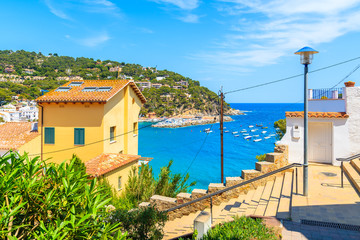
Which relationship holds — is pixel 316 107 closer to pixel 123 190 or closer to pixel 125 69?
pixel 123 190

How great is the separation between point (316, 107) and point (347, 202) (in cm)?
721

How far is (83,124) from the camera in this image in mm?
17328

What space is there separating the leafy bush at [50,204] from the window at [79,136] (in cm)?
1406

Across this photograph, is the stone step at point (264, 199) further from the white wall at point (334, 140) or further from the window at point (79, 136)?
the window at point (79, 136)

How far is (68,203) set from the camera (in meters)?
3.66

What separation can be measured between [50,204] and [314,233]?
5015 mm

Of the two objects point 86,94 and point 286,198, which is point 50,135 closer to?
point 86,94

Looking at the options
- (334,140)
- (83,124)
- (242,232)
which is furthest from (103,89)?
(242,232)

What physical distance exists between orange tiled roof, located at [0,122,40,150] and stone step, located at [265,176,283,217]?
1617 centimetres

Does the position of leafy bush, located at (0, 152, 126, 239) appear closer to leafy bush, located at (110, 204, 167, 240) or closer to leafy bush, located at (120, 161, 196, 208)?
leafy bush, located at (110, 204, 167, 240)

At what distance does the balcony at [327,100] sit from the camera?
37.7ft

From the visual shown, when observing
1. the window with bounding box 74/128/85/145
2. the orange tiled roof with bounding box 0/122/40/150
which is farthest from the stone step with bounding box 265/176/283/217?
the orange tiled roof with bounding box 0/122/40/150

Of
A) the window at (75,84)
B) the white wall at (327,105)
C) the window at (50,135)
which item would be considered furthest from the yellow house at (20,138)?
the white wall at (327,105)

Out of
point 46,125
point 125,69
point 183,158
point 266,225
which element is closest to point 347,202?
point 266,225
